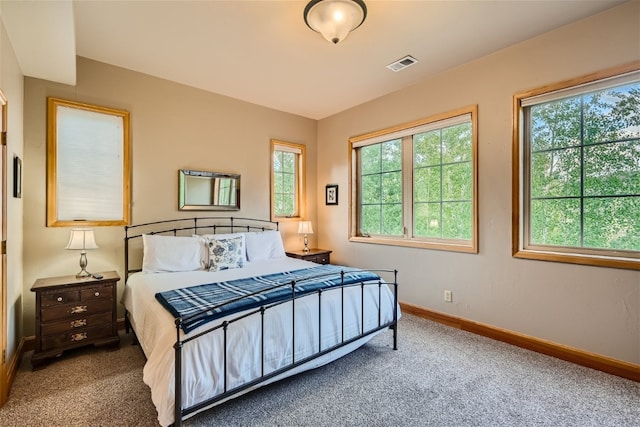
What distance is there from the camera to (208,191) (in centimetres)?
382

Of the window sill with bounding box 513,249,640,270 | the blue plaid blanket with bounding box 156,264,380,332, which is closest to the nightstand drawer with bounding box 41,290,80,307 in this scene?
the blue plaid blanket with bounding box 156,264,380,332

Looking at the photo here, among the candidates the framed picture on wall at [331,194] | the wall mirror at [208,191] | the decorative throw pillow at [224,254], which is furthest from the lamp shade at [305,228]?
the decorative throw pillow at [224,254]

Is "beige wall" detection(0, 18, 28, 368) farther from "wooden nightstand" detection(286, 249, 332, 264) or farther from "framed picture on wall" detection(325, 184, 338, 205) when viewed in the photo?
"framed picture on wall" detection(325, 184, 338, 205)

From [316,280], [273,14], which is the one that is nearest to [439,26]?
[273,14]

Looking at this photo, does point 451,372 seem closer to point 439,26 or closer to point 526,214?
point 526,214

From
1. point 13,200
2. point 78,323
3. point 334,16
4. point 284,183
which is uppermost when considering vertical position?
point 334,16

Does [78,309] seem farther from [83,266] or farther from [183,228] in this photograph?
[183,228]

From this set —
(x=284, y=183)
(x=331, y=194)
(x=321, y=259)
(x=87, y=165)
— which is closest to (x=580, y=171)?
(x=331, y=194)

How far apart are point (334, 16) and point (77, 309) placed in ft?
10.0

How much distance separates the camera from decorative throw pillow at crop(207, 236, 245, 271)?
3.16m

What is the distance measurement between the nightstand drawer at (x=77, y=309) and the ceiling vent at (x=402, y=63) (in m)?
3.47

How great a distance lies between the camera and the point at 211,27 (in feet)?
8.24

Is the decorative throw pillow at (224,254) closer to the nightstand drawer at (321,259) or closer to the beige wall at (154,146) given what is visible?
the beige wall at (154,146)

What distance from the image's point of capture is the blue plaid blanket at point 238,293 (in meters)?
1.79
